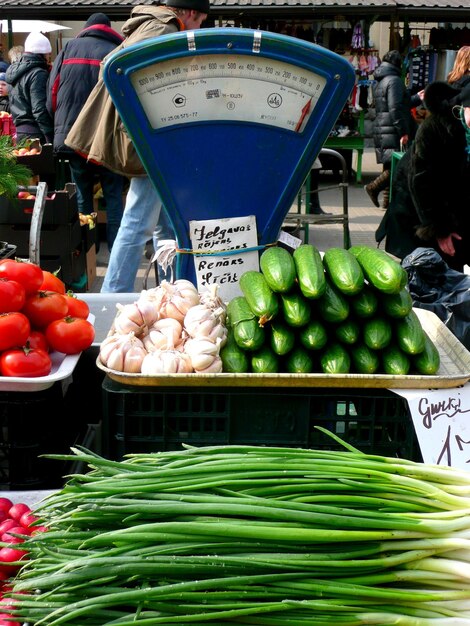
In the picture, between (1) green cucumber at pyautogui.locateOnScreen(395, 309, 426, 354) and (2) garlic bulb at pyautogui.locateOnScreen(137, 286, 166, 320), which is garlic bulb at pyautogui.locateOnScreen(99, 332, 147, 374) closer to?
(2) garlic bulb at pyautogui.locateOnScreen(137, 286, 166, 320)

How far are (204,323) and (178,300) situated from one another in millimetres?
180

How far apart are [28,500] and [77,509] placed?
649mm

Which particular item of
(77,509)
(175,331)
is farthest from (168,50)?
(77,509)

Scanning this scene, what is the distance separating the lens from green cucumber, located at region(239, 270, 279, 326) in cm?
242

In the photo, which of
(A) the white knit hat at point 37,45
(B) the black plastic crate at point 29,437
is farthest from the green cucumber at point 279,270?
(A) the white knit hat at point 37,45

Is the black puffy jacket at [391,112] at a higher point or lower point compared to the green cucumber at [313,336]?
higher

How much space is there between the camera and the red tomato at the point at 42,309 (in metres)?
2.68

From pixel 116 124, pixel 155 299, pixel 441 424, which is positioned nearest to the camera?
pixel 441 424

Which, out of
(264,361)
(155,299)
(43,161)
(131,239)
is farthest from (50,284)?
(43,161)

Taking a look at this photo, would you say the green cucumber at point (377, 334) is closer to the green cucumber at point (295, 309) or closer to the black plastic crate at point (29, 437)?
the green cucumber at point (295, 309)

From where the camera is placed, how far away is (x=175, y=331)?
253 centimetres

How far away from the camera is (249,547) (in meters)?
1.57

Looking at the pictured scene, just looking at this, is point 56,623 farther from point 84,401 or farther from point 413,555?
point 84,401

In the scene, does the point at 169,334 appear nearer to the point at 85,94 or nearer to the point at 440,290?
the point at 440,290
